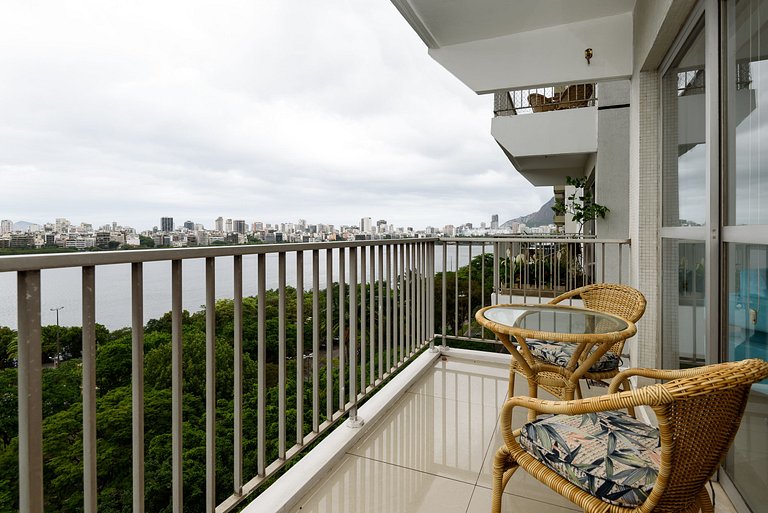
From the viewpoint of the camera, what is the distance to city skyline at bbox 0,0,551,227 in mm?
3686

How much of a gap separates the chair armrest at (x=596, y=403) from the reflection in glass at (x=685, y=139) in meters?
1.35

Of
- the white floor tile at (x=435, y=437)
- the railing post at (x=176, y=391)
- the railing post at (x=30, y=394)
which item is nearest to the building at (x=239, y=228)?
the railing post at (x=176, y=391)

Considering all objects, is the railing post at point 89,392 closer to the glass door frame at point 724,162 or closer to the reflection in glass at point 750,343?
the reflection in glass at point 750,343

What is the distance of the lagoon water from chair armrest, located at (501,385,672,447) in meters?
1.00

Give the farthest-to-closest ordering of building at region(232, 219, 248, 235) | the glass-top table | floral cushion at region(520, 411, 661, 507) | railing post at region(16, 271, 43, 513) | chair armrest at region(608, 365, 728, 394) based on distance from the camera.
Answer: building at region(232, 219, 248, 235) < the glass-top table < chair armrest at region(608, 365, 728, 394) < floral cushion at region(520, 411, 661, 507) < railing post at region(16, 271, 43, 513)

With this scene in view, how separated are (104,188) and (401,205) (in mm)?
14475

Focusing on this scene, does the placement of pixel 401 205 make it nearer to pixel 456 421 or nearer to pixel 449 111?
pixel 449 111

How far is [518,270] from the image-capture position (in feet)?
21.7

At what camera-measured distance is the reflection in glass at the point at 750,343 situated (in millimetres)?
1395

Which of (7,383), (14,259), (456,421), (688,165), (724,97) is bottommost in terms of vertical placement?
(456,421)

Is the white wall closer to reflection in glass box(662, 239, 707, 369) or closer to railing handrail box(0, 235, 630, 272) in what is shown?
reflection in glass box(662, 239, 707, 369)

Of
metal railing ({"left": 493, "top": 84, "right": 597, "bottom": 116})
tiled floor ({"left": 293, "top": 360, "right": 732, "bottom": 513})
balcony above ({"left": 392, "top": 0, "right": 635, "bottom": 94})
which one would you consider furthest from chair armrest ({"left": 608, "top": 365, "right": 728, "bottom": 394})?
metal railing ({"left": 493, "top": 84, "right": 597, "bottom": 116})

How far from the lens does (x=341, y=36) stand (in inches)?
380

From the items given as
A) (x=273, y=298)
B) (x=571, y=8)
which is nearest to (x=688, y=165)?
(x=571, y=8)
